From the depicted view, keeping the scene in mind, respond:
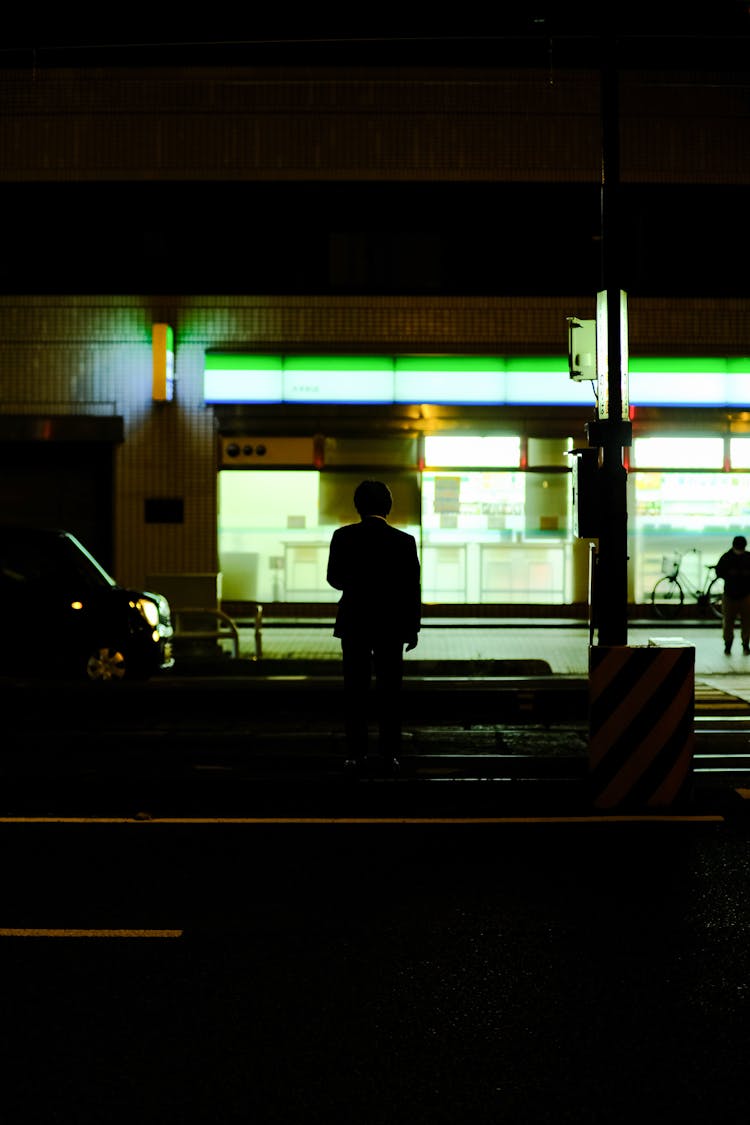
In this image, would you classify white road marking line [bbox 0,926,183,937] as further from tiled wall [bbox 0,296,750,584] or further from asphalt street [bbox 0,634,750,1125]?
tiled wall [bbox 0,296,750,584]

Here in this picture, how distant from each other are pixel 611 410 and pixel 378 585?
2.21 meters

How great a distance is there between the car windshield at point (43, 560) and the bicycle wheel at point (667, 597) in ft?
34.4

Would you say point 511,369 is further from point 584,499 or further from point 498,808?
point 498,808

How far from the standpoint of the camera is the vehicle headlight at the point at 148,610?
11805 mm

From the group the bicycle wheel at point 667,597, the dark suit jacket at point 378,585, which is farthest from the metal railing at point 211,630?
the bicycle wheel at point 667,597

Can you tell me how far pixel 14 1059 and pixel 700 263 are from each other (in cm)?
1841

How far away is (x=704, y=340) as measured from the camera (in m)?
19.2

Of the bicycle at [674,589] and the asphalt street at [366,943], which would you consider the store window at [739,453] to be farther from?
the asphalt street at [366,943]

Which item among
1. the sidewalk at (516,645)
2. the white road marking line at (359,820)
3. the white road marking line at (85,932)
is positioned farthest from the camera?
the sidewalk at (516,645)

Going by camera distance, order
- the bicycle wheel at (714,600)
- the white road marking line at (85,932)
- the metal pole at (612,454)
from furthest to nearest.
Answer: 1. the bicycle wheel at (714,600)
2. the metal pole at (612,454)
3. the white road marking line at (85,932)

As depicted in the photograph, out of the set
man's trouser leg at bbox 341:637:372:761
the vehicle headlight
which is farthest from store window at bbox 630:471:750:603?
man's trouser leg at bbox 341:637:372:761

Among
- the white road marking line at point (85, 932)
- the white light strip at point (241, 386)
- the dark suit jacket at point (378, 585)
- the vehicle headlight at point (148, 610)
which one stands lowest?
the white road marking line at point (85, 932)

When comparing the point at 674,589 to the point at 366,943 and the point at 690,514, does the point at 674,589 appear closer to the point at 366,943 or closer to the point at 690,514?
the point at 690,514

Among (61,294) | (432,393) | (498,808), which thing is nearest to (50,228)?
(61,294)
